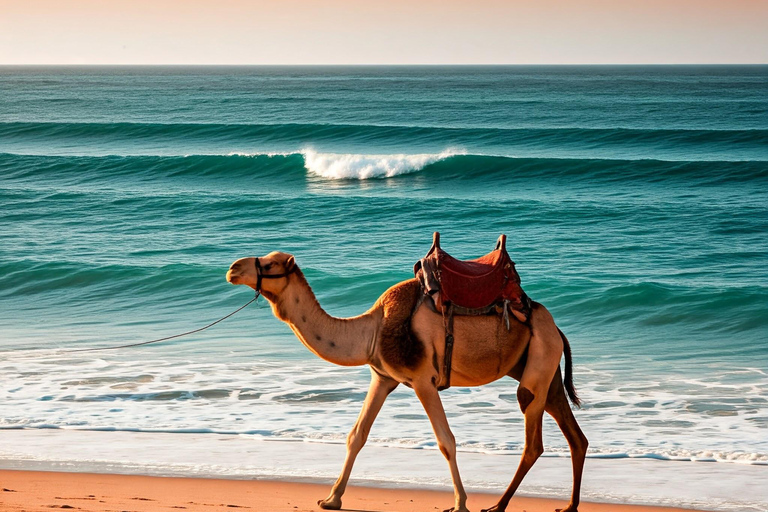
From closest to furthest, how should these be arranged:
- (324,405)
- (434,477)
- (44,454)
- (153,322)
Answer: (434,477) < (44,454) < (324,405) < (153,322)

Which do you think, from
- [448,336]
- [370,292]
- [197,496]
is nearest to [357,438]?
[448,336]

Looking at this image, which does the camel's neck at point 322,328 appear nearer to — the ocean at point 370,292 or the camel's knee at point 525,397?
the camel's knee at point 525,397

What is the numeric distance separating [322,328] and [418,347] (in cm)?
54

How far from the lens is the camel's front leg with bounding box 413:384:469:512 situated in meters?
5.02

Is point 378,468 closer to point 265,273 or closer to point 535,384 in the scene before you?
point 535,384

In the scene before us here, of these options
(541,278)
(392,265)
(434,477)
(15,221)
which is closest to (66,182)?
(15,221)

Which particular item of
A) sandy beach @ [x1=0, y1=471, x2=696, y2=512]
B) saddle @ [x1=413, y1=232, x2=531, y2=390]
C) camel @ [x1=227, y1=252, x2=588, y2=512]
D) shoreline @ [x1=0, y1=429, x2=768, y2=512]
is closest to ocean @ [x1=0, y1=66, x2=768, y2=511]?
shoreline @ [x1=0, y1=429, x2=768, y2=512]

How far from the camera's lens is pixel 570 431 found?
531cm

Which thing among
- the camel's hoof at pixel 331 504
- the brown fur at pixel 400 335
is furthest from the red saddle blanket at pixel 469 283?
the camel's hoof at pixel 331 504

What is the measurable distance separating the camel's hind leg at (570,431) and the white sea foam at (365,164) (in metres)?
22.7

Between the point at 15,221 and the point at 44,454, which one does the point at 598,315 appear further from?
the point at 15,221

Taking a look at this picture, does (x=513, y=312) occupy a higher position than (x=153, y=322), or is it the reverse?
(x=513, y=312)

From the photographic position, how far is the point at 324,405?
26.8ft

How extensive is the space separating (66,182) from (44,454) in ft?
70.9
